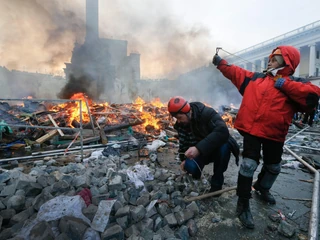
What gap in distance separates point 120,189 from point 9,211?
4.19ft

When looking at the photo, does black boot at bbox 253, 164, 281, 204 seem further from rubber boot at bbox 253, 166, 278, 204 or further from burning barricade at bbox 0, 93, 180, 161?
burning barricade at bbox 0, 93, 180, 161

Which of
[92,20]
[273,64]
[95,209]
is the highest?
[92,20]

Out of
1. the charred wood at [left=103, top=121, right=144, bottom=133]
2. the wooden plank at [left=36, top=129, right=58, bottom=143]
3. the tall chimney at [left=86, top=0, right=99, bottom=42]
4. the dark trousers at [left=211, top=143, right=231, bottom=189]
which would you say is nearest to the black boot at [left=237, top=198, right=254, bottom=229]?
the dark trousers at [left=211, top=143, right=231, bottom=189]

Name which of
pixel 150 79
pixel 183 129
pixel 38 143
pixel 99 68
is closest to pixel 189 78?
pixel 150 79

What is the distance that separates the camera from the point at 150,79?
35.2m

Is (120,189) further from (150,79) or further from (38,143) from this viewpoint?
(150,79)

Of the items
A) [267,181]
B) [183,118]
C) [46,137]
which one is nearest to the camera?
[183,118]

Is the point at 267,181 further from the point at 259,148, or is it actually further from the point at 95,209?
the point at 95,209

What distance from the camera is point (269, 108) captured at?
211 centimetres

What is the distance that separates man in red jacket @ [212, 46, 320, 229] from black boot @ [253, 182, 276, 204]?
0.61 metres

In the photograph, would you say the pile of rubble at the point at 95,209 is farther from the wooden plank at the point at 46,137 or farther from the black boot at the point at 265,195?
the wooden plank at the point at 46,137

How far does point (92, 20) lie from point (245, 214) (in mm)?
26032

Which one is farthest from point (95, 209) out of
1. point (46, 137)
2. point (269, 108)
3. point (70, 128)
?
point (46, 137)

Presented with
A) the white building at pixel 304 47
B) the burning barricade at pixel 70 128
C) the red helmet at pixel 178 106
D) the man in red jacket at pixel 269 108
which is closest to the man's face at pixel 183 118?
the red helmet at pixel 178 106
